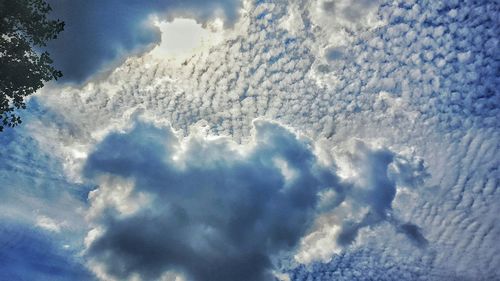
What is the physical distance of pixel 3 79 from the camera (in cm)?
1059

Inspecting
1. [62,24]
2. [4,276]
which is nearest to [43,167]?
[62,24]

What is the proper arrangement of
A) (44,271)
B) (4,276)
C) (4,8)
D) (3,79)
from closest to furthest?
(4,8) → (3,79) → (44,271) → (4,276)

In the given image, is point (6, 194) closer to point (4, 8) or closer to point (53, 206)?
point (53, 206)

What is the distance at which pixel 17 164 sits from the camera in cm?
2153

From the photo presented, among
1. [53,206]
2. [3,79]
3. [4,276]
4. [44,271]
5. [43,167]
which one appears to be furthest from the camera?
[4,276]

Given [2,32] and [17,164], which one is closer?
[2,32]

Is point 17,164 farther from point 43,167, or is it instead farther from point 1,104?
point 1,104

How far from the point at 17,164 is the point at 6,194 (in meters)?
3.75


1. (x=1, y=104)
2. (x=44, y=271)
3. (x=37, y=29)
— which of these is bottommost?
(x=1, y=104)

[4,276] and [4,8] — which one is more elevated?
[4,276]

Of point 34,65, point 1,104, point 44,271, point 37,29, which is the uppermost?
point 44,271

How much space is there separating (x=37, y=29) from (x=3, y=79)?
1.88 m

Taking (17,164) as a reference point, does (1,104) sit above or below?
below

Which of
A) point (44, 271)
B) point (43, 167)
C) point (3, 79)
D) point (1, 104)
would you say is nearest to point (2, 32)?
point (3, 79)
